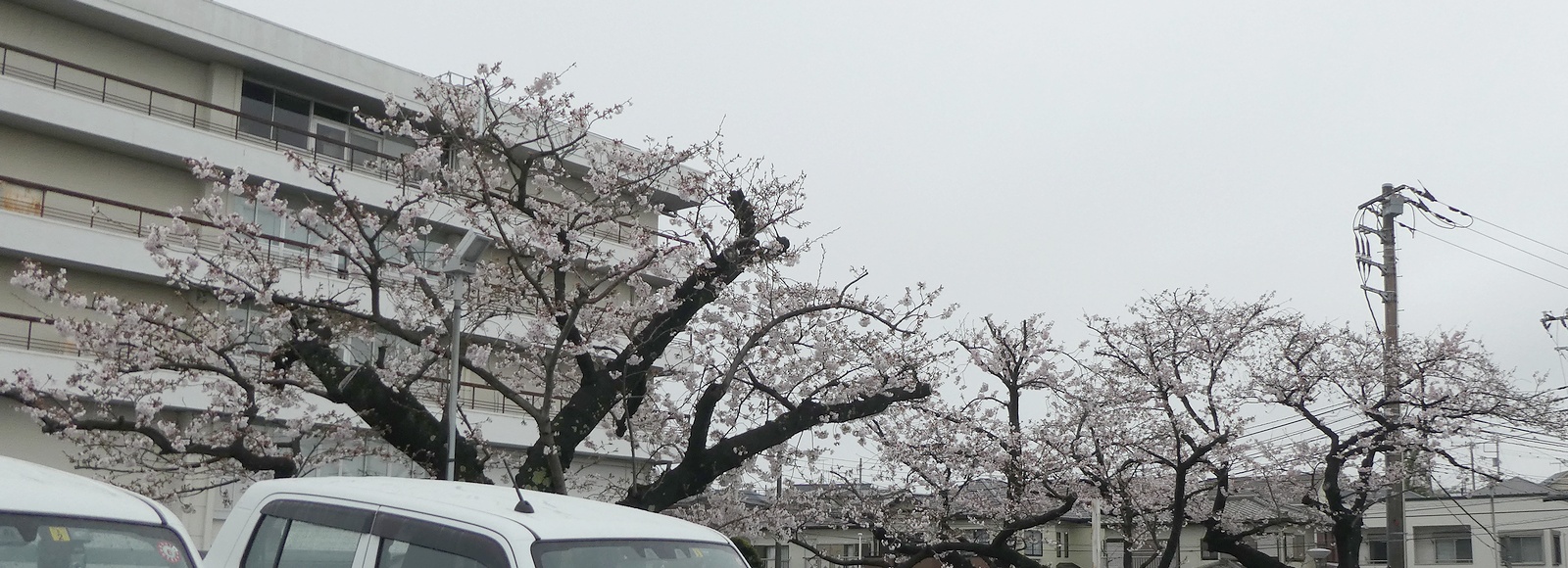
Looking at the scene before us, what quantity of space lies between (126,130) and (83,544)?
19913 millimetres

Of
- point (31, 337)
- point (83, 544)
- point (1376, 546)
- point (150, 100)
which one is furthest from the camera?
point (1376, 546)

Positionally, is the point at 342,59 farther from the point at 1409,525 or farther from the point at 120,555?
the point at 1409,525

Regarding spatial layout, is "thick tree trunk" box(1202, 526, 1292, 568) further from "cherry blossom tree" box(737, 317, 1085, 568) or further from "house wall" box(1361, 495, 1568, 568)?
"house wall" box(1361, 495, 1568, 568)

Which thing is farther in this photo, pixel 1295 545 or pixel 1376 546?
pixel 1295 545

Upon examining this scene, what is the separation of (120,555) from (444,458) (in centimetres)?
773

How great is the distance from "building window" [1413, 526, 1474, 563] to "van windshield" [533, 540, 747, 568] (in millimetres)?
39103

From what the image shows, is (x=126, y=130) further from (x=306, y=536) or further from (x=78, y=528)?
(x=78, y=528)

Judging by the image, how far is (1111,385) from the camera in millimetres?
22016

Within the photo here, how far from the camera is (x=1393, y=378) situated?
21.9 meters

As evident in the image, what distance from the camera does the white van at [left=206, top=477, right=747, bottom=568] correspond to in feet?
15.5

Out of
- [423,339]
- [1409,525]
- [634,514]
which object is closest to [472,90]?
[423,339]

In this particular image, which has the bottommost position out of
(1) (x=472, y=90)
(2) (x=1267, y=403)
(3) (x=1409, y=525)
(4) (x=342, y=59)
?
(3) (x=1409, y=525)

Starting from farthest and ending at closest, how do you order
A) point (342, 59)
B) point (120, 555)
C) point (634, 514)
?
1. point (342, 59)
2. point (634, 514)
3. point (120, 555)

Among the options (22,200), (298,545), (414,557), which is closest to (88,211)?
(22,200)
